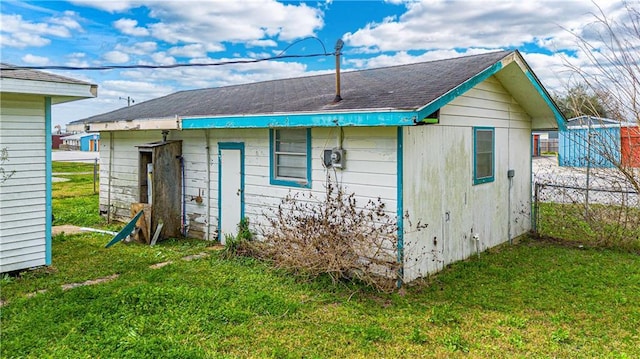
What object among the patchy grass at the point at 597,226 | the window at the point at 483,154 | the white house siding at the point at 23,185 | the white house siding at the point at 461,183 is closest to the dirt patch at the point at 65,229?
the white house siding at the point at 23,185

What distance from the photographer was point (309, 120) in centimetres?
555

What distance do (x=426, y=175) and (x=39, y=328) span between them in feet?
15.0

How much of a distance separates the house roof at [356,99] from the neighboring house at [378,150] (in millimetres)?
25

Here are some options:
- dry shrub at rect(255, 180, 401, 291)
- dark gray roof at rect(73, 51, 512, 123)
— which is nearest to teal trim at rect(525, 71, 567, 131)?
dark gray roof at rect(73, 51, 512, 123)

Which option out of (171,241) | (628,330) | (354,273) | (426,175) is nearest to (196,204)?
(171,241)

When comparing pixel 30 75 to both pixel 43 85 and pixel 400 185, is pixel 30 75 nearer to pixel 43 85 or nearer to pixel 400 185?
pixel 43 85

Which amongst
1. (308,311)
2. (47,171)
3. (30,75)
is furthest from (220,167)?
(308,311)

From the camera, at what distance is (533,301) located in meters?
4.86

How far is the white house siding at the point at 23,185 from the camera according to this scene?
5.42 metres

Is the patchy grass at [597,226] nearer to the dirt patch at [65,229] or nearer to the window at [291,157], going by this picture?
the window at [291,157]

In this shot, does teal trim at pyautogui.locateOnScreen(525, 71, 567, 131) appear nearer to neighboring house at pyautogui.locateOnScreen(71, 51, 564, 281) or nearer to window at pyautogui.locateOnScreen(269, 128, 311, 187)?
neighboring house at pyautogui.locateOnScreen(71, 51, 564, 281)

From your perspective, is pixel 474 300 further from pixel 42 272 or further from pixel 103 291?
pixel 42 272

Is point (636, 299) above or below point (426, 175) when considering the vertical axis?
below

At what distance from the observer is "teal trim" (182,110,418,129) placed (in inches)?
186
